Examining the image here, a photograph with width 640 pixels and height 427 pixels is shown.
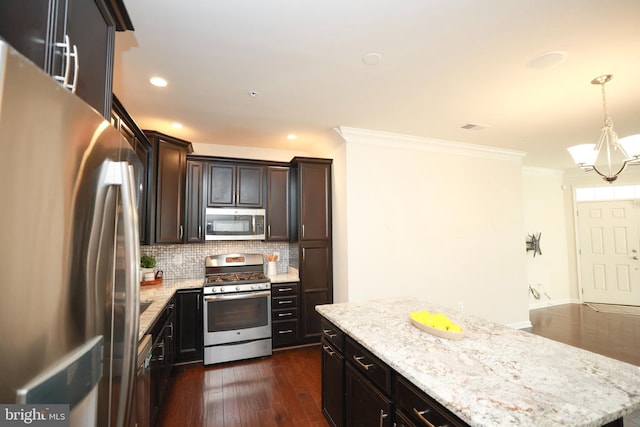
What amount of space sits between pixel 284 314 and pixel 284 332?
0.75ft

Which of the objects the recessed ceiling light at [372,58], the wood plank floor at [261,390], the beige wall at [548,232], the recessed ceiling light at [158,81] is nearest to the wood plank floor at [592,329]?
the wood plank floor at [261,390]

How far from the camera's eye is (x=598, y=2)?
62.4 inches

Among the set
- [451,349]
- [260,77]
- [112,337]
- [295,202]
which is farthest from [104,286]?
[295,202]

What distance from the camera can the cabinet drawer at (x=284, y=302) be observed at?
3535 mm

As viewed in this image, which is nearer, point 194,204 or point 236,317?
point 236,317

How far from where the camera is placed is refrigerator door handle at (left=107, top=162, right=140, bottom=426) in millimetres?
720

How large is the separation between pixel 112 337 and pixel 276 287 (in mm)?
2927

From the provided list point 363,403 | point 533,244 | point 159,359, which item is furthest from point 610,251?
point 159,359

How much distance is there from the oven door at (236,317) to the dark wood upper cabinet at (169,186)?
866 millimetres

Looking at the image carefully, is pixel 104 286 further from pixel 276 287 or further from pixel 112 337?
pixel 276 287

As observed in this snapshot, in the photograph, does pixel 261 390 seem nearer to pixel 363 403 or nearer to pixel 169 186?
pixel 363 403

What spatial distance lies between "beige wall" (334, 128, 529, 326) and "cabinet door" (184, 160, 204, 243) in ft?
5.90

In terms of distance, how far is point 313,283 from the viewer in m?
3.74

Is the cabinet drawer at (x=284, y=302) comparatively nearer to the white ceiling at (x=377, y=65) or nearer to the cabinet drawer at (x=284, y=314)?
the cabinet drawer at (x=284, y=314)
